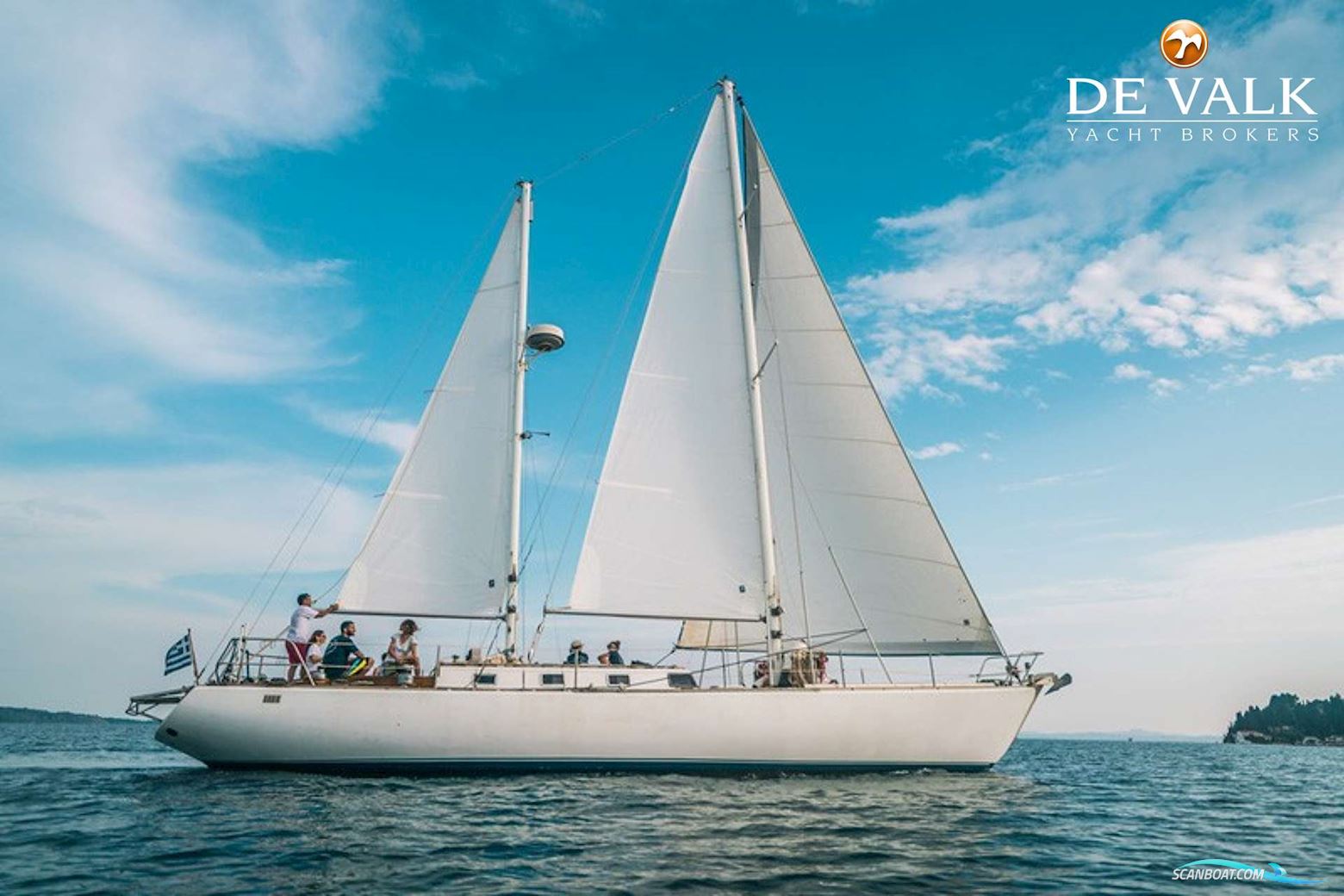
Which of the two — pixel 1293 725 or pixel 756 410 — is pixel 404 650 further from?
pixel 1293 725

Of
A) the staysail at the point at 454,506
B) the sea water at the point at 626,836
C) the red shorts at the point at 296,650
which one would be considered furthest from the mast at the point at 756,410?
the red shorts at the point at 296,650

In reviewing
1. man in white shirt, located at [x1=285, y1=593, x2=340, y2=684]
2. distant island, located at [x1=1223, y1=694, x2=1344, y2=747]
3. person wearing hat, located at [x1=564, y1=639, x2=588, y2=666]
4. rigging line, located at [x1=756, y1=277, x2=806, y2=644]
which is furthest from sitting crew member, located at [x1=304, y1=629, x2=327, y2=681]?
distant island, located at [x1=1223, y1=694, x2=1344, y2=747]

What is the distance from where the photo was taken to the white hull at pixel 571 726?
48.6 feet

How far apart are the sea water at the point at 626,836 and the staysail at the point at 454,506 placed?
3425mm

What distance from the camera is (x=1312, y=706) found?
9969 cm

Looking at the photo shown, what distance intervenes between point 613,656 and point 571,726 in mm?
2035

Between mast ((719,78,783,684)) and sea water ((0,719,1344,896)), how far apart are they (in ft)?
10.0

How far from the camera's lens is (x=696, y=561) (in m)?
16.9

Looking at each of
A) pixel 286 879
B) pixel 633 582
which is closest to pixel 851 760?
pixel 633 582

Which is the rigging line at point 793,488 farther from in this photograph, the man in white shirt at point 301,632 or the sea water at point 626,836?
the man in white shirt at point 301,632

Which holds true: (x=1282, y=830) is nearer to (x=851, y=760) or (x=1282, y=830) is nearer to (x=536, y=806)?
(x=851, y=760)

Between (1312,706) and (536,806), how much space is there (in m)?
126

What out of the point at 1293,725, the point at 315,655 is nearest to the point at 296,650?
Result: the point at 315,655

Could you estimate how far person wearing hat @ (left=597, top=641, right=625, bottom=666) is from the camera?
1628 centimetres
